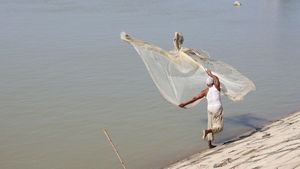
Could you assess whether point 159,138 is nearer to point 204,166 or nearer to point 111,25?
point 204,166

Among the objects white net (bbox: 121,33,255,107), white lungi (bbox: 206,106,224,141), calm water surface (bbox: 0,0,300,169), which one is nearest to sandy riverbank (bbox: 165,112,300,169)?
white lungi (bbox: 206,106,224,141)

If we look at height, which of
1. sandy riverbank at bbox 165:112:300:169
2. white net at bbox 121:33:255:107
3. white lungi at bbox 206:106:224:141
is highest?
white net at bbox 121:33:255:107

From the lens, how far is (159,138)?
9.03 metres

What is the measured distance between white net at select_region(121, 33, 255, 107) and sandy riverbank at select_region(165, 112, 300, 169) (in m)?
0.84

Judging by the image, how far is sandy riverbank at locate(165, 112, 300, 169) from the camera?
560cm

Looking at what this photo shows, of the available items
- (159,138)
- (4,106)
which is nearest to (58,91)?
(4,106)

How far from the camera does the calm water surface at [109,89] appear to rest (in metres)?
8.58

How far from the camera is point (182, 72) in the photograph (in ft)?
25.3

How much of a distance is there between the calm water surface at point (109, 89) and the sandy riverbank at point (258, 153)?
997 millimetres

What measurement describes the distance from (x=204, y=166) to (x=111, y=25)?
50.7 ft

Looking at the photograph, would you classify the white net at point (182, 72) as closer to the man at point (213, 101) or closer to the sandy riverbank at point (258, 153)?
the man at point (213, 101)

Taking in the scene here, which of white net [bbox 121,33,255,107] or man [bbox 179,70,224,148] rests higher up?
white net [bbox 121,33,255,107]

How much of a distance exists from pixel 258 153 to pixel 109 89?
6.04m

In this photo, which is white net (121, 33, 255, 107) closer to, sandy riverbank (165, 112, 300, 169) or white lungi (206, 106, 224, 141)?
white lungi (206, 106, 224, 141)
